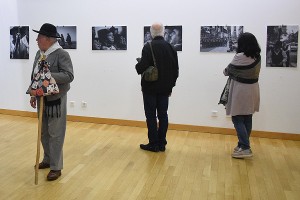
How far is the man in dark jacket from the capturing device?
14.0 ft

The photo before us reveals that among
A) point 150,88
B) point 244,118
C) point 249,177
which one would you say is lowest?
point 249,177

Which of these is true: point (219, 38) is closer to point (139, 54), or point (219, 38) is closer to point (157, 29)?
point (139, 54)

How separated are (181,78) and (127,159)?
1.95 metres

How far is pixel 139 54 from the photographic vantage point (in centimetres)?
577

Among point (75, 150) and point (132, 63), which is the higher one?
point (132, 63)

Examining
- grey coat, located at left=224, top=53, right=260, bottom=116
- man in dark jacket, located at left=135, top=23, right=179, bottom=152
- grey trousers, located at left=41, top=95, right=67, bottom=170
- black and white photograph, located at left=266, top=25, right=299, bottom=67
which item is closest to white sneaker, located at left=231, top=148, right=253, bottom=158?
grey coat, located at left=224, top=53, right=260, bottom=116

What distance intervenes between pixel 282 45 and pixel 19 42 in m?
4.79

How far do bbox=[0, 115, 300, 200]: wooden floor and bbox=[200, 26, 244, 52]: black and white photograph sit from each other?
142cm

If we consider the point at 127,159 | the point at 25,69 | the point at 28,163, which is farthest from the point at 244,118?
the point at 25,69

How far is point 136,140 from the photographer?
16.7ft

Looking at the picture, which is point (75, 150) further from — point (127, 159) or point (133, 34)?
point (133, 34)

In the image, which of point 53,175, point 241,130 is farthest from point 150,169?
point 241,130

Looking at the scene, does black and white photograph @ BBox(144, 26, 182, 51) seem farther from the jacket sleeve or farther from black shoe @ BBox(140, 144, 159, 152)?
black shoe @ BBox(140, 144, 159, 152)

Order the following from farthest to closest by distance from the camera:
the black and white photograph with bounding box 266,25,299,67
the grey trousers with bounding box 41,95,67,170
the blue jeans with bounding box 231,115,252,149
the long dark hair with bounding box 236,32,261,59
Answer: the black and white photograph with bounding box 266,25,299,67, the blue jeans with bounding box 231,115,252,149, the long dark hair with bounding box 236,32,261,59, the grey trousers with bounding box 41,95,67,170
